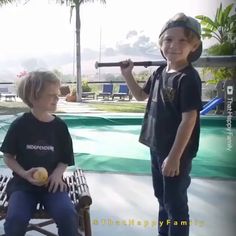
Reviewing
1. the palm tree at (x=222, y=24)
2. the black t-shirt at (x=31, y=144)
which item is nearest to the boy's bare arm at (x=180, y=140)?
the black t-shirt at (x=31, y=144)

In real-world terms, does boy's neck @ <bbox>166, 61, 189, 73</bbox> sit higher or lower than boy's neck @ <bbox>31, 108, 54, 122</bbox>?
higher

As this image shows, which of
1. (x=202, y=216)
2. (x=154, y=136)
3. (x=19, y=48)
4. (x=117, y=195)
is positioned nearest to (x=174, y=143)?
(x=154, y=136)

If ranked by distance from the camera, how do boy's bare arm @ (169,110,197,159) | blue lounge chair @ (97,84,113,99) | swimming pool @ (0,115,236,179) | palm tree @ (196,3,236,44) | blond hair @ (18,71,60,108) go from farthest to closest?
blue lounge chair @ (97,84,113,99)
swimming pool @ (0,115,236,179)
palm tree @ (196,3,236,44)
blond hair @ (18,71,60,108)
boy's bare arm @ (169,110,197,159)

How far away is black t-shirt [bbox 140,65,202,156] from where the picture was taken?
1193mm

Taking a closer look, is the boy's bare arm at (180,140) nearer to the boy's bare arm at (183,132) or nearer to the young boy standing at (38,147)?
the boy's bare arm at (183,132)

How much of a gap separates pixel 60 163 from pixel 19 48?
146cm

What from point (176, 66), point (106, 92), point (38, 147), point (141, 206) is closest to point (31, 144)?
point (38, 147)

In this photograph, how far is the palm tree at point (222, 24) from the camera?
160cm

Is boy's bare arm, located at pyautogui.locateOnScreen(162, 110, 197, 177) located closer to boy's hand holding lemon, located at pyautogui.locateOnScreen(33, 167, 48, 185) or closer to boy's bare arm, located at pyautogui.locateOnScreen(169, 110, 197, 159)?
boy's bare arm, located at pyautogui.locateOnScreen(169, 110, 197, 159)

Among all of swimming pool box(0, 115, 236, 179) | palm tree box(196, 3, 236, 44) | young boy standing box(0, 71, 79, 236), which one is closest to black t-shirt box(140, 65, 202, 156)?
young boy standing box(0, 71, 79, 236)

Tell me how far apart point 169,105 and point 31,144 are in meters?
0.53

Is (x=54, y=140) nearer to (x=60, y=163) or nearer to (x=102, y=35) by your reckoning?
(x=60, y=163)

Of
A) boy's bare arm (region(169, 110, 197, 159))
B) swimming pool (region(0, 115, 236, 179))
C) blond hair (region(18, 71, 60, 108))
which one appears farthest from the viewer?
swimming pool (region(0, 115, 236, 179))

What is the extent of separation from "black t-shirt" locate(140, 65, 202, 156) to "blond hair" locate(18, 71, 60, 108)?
39cm
